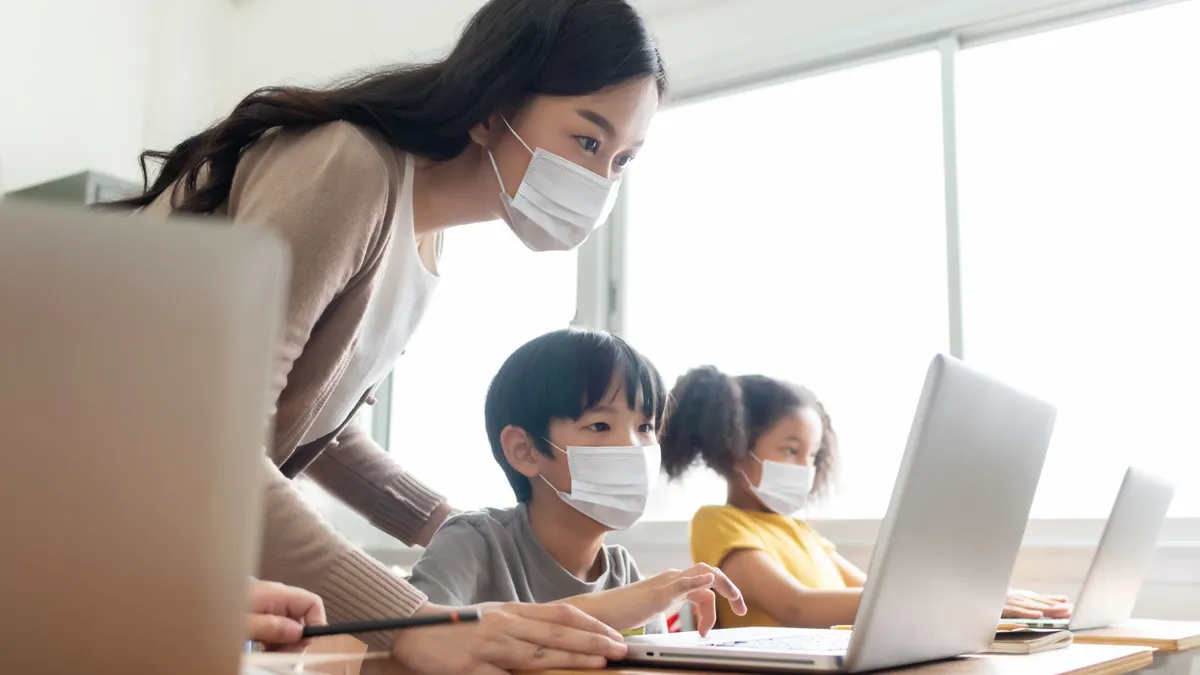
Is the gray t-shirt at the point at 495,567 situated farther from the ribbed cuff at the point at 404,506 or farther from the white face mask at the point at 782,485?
the white face mask at the point at 782,485

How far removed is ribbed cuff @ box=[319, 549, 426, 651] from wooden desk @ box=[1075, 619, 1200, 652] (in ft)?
2.69

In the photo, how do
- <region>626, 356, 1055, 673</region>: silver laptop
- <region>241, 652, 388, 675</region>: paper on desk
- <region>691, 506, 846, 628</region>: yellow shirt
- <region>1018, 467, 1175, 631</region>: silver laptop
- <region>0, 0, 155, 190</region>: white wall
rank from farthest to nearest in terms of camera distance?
<region>0, 0, 155, 190</region>: white wall → <region>691, 506, 846, 628</region>: yellow shirt → <region>1018, 467, 1175, 631</region>: silver laptop → <region>626, 356, 1055, 673</region>: silver laptop → <region>241, 652, 388, 675</region>: paper on desk

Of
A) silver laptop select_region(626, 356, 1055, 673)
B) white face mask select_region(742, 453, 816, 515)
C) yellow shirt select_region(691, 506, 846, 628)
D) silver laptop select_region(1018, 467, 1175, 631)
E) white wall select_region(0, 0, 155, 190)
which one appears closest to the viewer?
silver laptop select_region(626, 356, 1055, 673)

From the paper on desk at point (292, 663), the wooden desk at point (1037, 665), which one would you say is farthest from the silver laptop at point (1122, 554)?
the paper on desk at point (292, 663)

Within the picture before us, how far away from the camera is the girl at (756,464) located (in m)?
1.92

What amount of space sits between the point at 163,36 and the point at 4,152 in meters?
0.75

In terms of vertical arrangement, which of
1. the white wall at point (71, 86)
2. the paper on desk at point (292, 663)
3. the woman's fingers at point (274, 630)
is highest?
the white wall at point (71, 86)

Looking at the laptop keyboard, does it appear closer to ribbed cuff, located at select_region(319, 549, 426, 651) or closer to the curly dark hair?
ribbed cuff, located at select_region(319, 549, 426, 651)

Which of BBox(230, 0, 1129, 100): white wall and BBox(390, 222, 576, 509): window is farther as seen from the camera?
BBox(390, 222, 576, 509): window

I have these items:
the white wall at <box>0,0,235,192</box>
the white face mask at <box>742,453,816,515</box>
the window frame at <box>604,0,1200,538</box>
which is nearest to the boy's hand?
the white face mask at <box>742,453,816,515</box>

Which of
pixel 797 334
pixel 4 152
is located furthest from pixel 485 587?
pixel 4 152

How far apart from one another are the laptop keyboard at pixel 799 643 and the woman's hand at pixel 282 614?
334 millimetres

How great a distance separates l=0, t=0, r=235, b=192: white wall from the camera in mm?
2961

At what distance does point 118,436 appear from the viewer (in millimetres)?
289
